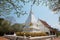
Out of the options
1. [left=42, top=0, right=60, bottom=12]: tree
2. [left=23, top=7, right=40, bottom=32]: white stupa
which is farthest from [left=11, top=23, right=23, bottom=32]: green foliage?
[left=42, top=0, right=60, bottom=12]: tree

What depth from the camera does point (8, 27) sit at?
150 inches

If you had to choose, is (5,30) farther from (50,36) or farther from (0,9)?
(50,36)

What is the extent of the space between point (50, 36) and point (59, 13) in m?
0.57

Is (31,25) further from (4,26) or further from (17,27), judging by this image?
(4,26)

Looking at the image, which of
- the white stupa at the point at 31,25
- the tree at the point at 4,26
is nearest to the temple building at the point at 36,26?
the white stupa at the point at 31,25

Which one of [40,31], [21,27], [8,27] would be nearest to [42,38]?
[40,31]

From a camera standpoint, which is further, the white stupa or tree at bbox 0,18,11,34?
the white stupa

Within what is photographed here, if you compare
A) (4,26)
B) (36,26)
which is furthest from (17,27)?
(36,26)

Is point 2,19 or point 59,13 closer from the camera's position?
point 2,19

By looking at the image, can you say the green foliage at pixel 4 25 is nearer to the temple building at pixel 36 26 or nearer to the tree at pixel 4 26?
the tree at pixel 4 26

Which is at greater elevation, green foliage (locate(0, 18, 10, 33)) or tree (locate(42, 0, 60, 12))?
tree (locate(42, 0, 60, 12))

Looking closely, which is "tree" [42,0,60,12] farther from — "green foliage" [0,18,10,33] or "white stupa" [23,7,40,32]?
"green foliage" [0,18,10,33]

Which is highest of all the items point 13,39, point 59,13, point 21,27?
point 59,13

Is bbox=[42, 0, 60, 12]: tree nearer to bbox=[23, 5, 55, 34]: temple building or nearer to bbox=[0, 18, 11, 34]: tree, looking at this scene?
bbox=[23, 5, 55, 34]: temple building
